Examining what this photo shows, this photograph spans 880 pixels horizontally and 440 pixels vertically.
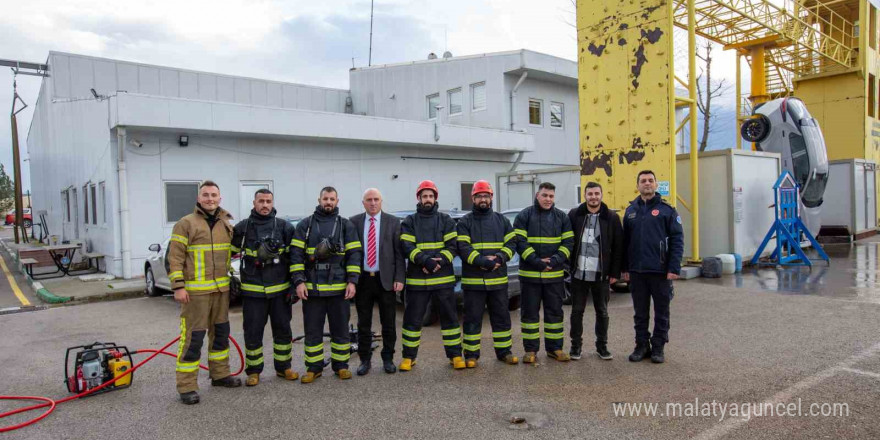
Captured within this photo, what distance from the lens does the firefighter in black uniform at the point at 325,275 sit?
5.35 metres

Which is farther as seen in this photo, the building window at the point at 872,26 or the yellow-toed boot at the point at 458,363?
the building window at the point at 872,26

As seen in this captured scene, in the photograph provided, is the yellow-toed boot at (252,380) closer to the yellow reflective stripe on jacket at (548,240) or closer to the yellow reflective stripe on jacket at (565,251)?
the yellow reflective stripe on jacket at (548,240)

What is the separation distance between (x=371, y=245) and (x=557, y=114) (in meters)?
17.1

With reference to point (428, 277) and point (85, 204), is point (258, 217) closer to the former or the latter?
point (428, 277)

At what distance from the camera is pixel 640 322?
5.71m

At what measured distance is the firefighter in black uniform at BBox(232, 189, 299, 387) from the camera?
5.27 metres

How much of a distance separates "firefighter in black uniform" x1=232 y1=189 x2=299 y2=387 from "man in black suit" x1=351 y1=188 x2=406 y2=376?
719mm

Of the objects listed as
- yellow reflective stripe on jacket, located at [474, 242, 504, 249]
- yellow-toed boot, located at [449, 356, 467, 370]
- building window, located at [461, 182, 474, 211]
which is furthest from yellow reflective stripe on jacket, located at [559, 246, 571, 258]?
building window, located at [461, 182, 474, 211]

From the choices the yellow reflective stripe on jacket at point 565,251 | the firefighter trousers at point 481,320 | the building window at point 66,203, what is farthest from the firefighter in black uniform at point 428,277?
the building window at point 66,203

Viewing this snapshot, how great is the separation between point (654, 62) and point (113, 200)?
11.5 metres

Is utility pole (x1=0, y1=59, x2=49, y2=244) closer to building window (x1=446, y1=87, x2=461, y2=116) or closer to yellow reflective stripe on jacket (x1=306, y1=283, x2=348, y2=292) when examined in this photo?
building window (x1=446, y1=87, x2=461, y2=116)

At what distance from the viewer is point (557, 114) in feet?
70.3

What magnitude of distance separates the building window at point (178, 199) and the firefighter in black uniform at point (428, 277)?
29.7 feet

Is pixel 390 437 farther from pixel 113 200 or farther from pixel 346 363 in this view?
pixel 113 200
